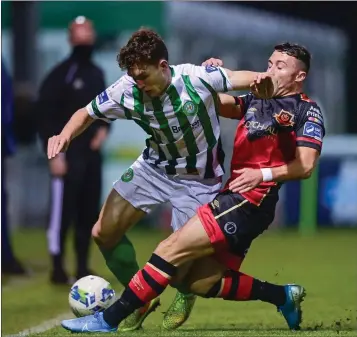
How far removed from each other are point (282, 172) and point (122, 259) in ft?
4.56

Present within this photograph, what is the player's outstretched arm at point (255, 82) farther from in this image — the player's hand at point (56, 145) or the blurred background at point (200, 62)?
the blurred background at point (200, 62)

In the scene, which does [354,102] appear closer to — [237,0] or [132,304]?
[237,0]

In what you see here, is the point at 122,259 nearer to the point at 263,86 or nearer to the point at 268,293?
the point at 268,293

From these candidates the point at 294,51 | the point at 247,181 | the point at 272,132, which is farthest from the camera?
the point at 294,51

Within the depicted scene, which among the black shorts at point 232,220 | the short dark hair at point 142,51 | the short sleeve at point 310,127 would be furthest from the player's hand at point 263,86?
the black shorts at point 232,220

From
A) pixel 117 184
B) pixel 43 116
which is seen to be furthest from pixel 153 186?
pixel 43 116

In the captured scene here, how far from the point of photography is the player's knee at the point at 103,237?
718cm

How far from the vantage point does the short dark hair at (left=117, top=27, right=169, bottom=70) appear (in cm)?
650

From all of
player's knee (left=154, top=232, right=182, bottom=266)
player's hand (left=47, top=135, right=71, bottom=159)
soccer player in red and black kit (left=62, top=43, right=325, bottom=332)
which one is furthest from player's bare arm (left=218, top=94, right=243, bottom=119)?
player's hand (left=47, top=135, right=71, bottom=159)

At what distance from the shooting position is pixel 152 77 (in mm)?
6566

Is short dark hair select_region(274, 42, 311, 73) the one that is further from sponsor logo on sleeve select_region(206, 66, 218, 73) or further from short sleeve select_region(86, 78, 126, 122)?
short sleeve select_region(86, 78, 126, 122)

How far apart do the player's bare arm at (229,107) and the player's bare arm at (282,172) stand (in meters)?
0.55

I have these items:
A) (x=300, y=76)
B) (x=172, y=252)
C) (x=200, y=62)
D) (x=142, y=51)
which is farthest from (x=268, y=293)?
(x=200, y=62)

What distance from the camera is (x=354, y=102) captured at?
20.4m
